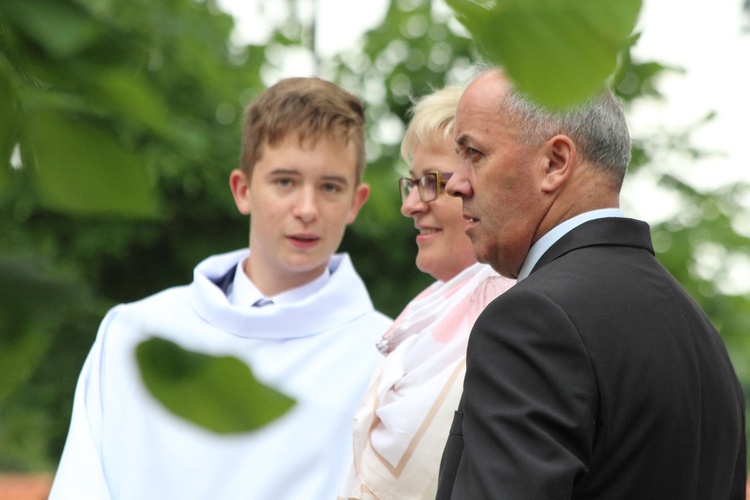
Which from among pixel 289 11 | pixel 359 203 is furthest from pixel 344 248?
pixel 359 203

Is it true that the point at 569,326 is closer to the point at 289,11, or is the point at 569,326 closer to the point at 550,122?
the point at 550,122

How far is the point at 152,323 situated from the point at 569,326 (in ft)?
4.36

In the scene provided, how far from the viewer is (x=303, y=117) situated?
10.9 feet

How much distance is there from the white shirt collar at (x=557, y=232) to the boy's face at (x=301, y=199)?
3.62 ft

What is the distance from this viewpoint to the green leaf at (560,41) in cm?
59

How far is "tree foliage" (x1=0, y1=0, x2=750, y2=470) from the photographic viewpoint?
0.63 metres

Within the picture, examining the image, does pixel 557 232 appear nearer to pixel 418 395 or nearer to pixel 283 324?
pixel 418 395

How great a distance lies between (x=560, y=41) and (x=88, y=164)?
0.96 ft


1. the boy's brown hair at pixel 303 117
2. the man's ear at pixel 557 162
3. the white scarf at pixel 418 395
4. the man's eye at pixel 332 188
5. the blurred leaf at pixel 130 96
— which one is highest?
the boy's brown hair at pixel 303 117

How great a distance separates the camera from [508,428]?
1877 mm

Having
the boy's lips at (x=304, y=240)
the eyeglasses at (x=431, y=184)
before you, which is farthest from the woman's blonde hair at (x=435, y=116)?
the boy's lips at (x=304, y=240)

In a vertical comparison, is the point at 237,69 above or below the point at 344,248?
above

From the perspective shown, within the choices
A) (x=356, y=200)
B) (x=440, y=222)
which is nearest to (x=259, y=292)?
Result: (x=356, y=200)

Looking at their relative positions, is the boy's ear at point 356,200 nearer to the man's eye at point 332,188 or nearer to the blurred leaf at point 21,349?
the man's eye at point 332,188
